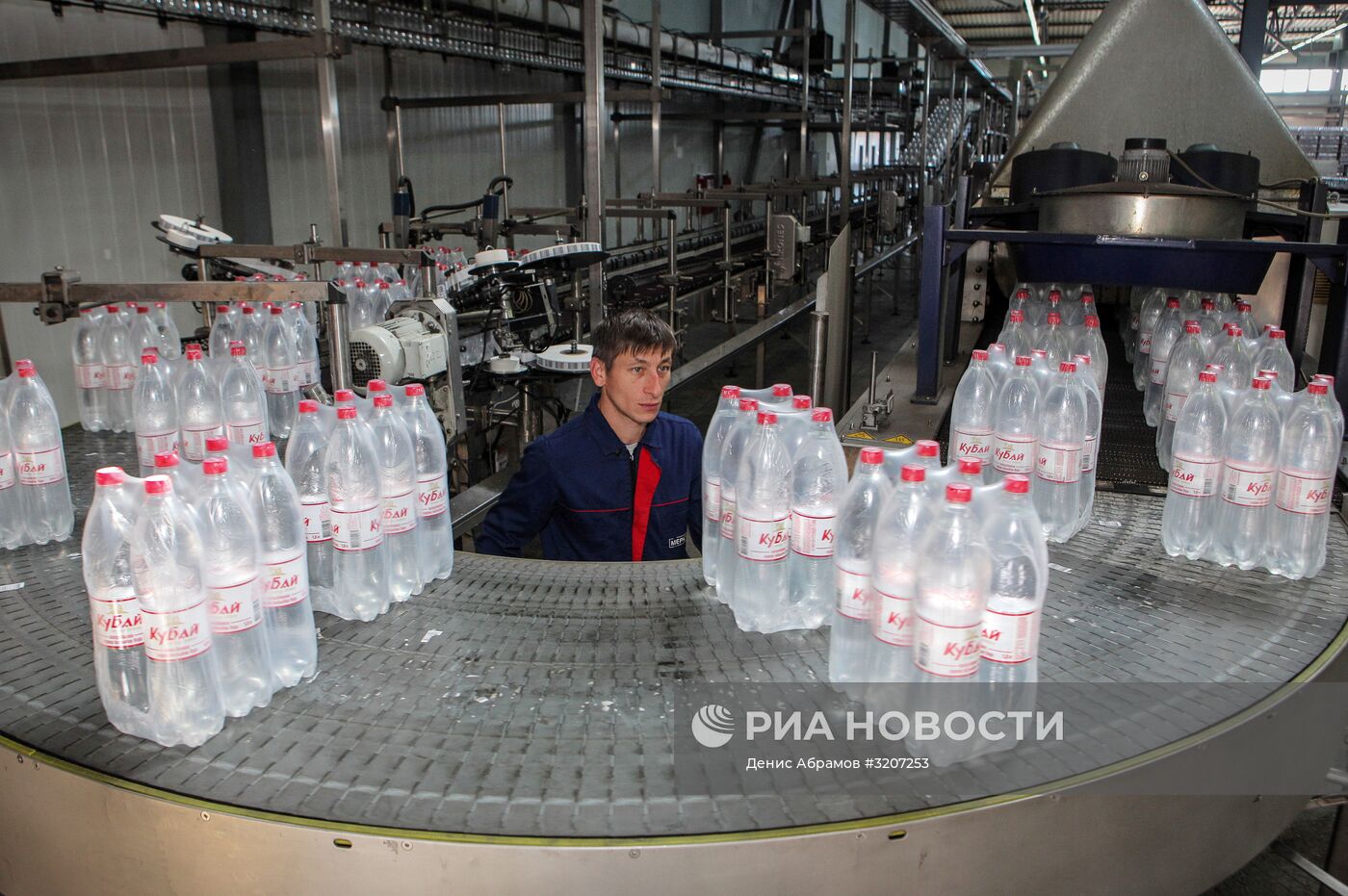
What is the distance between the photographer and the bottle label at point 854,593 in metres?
Answer: 1.38

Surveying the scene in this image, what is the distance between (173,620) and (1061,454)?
1.61 metres

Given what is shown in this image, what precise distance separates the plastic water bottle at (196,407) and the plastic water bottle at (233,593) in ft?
3.08

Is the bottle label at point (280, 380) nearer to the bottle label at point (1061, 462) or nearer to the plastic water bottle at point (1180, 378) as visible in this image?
the bottle label at point (1061, 462)

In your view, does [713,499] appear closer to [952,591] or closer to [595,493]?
[595,493]

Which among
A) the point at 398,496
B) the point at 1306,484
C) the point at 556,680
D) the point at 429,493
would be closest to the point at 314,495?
the point at 398,496

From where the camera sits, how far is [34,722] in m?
1.33

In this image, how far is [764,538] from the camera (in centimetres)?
153

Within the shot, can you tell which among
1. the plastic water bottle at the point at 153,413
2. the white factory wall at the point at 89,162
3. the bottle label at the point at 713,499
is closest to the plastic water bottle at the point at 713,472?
the bottle label at the point at 713,499

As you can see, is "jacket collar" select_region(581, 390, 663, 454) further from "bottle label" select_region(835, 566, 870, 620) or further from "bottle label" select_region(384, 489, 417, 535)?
"bottle label" select_region(835, 566, 870, 620)


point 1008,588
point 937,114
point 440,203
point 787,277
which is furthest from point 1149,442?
point 937,114

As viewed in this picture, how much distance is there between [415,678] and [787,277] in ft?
19.0

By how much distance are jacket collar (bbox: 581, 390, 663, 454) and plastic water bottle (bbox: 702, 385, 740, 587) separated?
41cm

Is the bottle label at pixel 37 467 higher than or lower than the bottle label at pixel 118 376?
lower

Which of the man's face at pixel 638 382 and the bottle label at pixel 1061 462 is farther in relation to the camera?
the man's face at pixel 638 382
